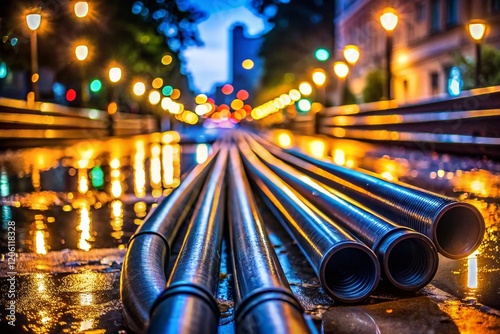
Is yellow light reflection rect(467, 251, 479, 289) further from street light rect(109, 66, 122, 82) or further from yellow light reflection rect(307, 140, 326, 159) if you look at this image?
street light rect(109, 66, 122, 82)

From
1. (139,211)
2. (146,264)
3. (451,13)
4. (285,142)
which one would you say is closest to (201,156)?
(285,142)

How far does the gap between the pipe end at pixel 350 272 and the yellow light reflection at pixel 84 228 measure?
9.32 feet

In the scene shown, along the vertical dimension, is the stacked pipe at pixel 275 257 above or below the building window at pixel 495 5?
below

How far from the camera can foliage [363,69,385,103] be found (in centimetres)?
3506

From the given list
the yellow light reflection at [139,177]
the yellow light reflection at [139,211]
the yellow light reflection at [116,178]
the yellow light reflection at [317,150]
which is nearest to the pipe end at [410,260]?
the yellow light reflection at [139,211]

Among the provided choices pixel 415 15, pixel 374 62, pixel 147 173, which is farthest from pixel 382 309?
pixel 374 62

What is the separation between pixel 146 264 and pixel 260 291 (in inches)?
42.6

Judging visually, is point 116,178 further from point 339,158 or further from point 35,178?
point 339,158

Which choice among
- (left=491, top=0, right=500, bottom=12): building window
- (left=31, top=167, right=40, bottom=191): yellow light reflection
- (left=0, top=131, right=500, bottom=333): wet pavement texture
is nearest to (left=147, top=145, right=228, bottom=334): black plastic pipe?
(left=0, top=131, right=500, bottom=333): wet pavement texture

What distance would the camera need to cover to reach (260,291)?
321cm

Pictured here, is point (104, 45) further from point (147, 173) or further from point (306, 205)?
point (306, 205)

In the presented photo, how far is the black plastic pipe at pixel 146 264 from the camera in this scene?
11.2ft

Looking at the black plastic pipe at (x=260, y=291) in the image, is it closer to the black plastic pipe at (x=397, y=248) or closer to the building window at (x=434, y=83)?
the black plastic pipe at (x=397, y=248)

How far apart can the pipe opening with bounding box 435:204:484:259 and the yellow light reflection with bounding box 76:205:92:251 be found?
3404 millimetres
